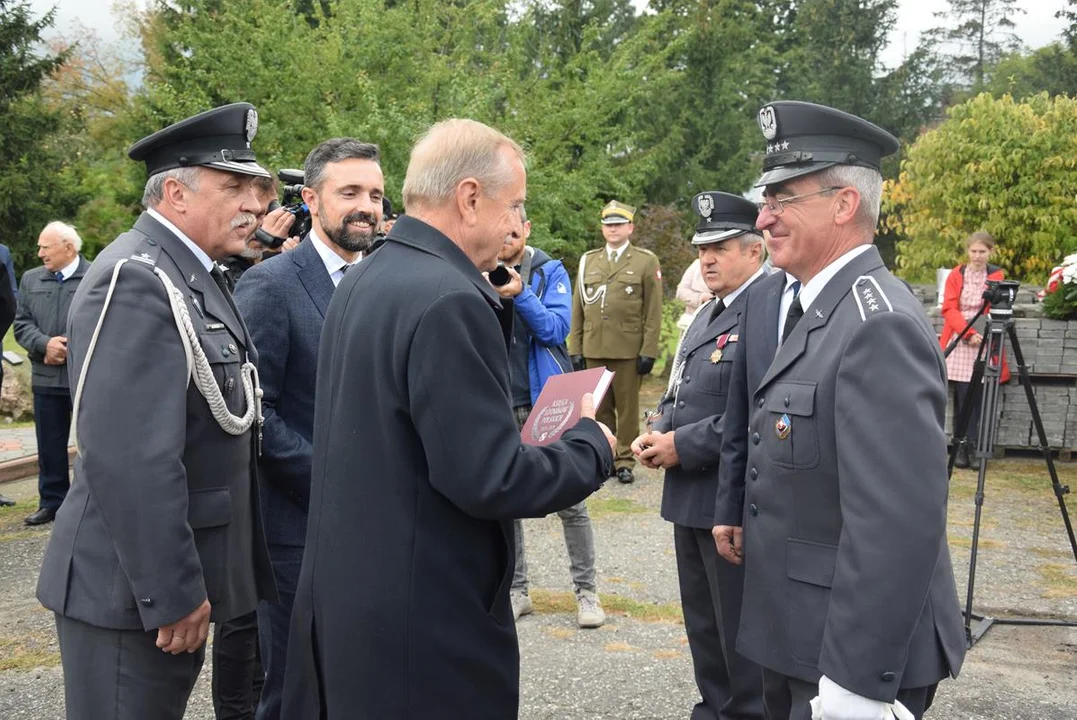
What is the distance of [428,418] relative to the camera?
2.12 meters

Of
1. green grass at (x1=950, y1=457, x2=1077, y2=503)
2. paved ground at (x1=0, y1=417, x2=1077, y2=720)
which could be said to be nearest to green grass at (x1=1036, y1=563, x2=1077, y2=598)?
paved ground at (x1=0, y1=417, x2=1077, y2=720)

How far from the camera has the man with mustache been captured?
3414mm

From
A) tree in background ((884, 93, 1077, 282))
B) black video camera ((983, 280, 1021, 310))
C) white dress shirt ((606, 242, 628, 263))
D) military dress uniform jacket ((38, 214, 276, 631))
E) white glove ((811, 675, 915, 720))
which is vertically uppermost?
tree in background ((884, 93, 1077, 282))

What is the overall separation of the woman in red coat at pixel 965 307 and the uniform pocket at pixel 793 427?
7959 millimetres

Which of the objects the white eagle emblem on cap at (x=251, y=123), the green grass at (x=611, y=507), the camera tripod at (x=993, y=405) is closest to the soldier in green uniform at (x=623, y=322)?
the green grass at (x=611, y=507)

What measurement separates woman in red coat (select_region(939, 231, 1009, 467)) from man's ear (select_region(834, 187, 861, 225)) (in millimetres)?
7814

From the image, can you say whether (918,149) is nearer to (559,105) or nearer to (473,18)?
(559,105)

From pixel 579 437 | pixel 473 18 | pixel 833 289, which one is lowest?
pixel 579 437

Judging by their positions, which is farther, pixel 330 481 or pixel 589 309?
pixel 589 309

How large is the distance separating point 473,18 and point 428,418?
1493 cm

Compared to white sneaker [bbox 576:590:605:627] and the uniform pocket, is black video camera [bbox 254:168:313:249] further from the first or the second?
the uniform pocket

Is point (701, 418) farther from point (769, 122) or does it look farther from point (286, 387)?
point (286, 387)

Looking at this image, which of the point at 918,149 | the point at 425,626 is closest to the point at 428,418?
the point at 425,626

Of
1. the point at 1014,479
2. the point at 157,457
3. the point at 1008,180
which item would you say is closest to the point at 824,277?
the point at 157,457
